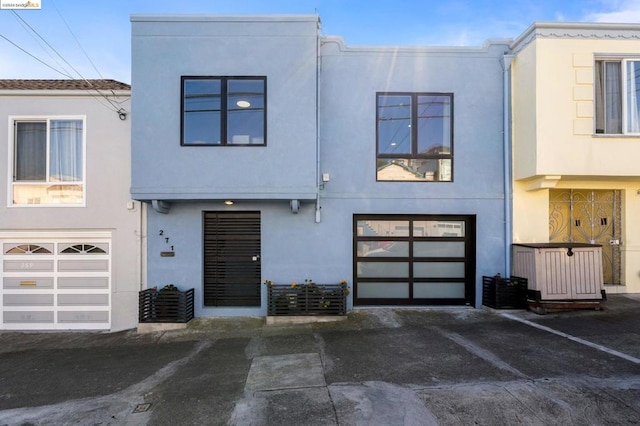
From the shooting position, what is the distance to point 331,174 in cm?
675

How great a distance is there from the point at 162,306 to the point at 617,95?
9.95 metres

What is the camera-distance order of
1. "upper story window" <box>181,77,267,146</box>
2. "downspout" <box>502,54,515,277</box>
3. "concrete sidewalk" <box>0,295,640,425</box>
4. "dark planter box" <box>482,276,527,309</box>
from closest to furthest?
"concrete sidewalk" <box>0,295,640,425</box>
"upper story window" <box>181,77,267,146</box>
"dark planter box" <box>482,276,527,309</box>
"downspout" <box>502,54,515,277</box>

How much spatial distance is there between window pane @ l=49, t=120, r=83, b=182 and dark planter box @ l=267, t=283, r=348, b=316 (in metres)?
5.02

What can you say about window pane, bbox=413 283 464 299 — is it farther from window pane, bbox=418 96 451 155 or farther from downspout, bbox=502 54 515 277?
window pane, bbox=418 96 451 155

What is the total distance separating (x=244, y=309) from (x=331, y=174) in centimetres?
338

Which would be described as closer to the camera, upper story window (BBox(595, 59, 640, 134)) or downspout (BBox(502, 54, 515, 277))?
upper story window (BBox(595, 59, 640, 134))

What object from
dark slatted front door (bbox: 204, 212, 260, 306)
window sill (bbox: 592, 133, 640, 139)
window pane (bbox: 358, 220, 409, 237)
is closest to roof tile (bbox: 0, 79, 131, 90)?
dark slatted front door (bbox: 204, 212, 260, 306)

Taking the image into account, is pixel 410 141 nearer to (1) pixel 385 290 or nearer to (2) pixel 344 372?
(1) pixel 385 290

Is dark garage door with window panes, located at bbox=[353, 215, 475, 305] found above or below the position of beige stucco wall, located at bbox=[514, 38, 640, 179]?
below

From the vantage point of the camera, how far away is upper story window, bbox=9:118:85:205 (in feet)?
22.4

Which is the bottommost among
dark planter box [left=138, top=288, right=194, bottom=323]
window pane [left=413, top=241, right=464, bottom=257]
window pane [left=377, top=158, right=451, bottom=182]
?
dark planter box [left=138, top=288, right=194, bottom=323]

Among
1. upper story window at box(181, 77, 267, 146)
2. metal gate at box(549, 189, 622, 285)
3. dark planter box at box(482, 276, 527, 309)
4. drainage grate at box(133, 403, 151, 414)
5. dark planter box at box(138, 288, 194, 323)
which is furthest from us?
metal gate at box(549, 189, 622, 285)

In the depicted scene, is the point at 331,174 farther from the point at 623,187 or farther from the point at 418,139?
the point at 623,187

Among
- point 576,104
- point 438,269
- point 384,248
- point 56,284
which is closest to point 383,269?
point 384,248
